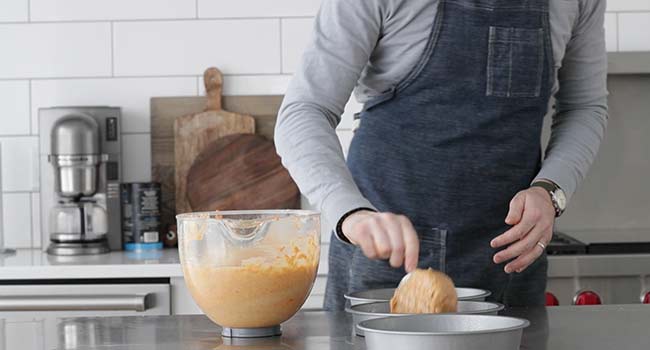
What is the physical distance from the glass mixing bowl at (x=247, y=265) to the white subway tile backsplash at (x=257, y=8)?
5.02 feet

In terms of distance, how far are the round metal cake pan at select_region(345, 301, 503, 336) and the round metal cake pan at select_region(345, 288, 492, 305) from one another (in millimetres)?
16

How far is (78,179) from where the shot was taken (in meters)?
2.42

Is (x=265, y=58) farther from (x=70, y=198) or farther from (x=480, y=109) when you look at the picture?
(x=480, y=109)

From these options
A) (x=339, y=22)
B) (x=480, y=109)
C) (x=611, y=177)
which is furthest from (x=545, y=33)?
(x=611, y=177)

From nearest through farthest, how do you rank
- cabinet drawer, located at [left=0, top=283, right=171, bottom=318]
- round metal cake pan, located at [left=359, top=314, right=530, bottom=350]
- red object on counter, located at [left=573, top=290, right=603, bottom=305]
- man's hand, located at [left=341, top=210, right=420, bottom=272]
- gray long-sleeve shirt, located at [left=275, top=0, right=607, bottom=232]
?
round metal cake pan, located at [left=359, top=314, right=530, bottom=350] → man's hand, located at [left=341, top=210, right=420, bottom=272] → gray long-sleeve shirt, located at [left=275, top=0, right=607, bottom=232] → red object on counter, located at [left=573, top=290, right=603, bottom=305] → cabinet drawer, located at [left=0, top=283, right=171, bottom=318]

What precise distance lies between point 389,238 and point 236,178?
1516 mm

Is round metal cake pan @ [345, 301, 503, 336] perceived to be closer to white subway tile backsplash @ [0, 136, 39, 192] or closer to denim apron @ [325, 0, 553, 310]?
denim apron @ [325, 0, 553, 310]

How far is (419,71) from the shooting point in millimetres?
1420

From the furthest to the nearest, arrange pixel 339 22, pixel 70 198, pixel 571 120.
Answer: pixel 70 198 → pixel 571 120 → pixel 339 22

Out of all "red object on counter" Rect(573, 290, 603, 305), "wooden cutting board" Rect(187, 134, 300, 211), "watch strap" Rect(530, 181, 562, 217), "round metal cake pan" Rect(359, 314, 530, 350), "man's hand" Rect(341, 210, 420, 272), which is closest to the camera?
"round metal cake pan" Rect(359, 314, 530, 350)

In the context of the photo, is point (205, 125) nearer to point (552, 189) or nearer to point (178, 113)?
point (178, 113)

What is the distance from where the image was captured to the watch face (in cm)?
135

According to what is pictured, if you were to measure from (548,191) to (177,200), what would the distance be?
1387 mm

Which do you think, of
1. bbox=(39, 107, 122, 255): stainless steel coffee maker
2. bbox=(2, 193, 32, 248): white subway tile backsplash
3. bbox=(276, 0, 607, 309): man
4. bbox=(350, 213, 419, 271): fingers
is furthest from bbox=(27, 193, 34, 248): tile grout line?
bbox=(350, 213, 419, 271): fingers
